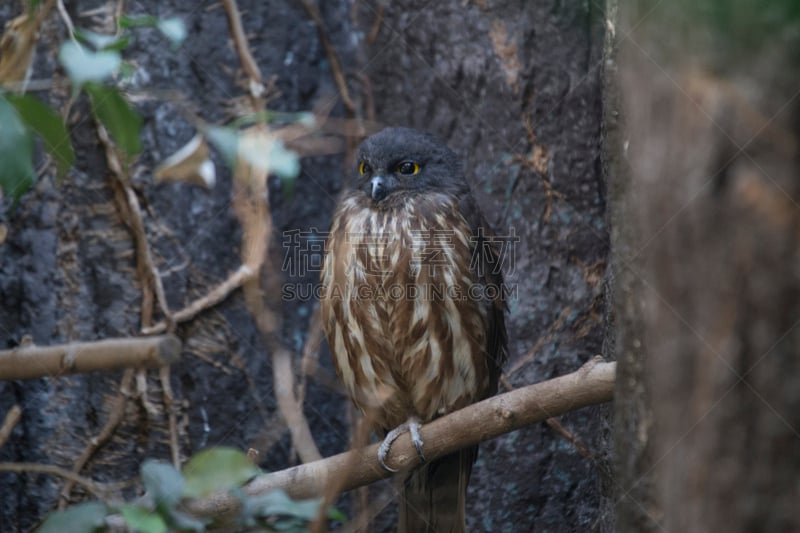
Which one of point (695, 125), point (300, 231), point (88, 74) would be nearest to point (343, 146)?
point (300, 231)

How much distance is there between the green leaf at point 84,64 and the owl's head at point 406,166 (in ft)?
5.41

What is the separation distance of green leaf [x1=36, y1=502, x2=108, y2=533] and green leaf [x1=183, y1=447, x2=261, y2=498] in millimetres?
217

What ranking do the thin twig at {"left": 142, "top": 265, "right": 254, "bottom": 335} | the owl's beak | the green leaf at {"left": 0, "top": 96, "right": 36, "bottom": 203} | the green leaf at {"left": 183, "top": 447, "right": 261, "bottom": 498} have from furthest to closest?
the thin twig at {"left": 142, "top": 265, "right": 254, "bottom": 335} → the owl's beak → the green leaf at {"left": 183, "top": 447, "right": 261, "bottom": 498} → the green leaf at {"left": 0, "top": 96, "right": 36, "bottom": 203}

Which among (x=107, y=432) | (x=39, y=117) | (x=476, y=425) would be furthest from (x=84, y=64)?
A: (x=107, y=432)

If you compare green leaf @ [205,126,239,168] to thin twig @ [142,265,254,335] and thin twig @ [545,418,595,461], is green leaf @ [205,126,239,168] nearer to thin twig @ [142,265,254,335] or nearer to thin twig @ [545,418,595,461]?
thin twig @ [142,265,254,335]

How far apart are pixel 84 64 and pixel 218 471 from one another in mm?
1013

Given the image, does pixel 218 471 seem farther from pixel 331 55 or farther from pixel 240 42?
pixel 331 55

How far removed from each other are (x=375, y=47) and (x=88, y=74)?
2373 mm

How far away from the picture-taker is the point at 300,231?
164 inches

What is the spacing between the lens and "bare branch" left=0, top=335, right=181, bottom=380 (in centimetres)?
229

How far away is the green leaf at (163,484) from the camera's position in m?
2.08

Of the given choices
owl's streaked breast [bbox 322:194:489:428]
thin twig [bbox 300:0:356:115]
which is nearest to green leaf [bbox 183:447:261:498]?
owl's streaked breast [bbox 322:194:489:428]

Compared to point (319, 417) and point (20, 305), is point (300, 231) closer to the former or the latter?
point (319, 417)

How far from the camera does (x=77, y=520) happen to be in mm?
2041
